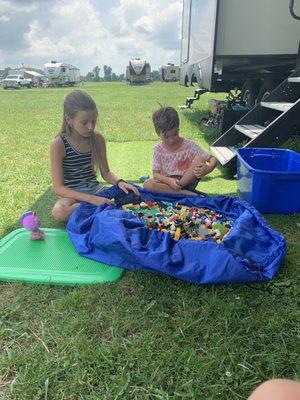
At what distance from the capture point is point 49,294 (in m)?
2.21

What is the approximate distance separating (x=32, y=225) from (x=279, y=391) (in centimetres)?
238

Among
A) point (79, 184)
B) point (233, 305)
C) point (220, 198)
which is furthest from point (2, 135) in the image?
point (233, 305)

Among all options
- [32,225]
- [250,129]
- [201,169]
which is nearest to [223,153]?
[250,129]

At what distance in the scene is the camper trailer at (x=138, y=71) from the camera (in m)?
42.5

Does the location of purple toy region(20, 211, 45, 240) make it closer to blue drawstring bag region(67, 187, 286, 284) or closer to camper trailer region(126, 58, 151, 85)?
blue drawstring bag region(67, 187, 286, 284)

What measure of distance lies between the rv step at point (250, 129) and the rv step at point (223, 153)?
0.29 metres

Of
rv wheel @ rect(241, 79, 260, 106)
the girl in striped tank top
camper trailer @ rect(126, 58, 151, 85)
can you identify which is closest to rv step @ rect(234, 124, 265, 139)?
the girl in striped tank top

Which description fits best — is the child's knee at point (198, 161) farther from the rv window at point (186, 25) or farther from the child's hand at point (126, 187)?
the rv window at point (186, 25)

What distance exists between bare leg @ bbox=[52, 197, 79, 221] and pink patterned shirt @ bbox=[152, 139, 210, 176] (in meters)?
0.93

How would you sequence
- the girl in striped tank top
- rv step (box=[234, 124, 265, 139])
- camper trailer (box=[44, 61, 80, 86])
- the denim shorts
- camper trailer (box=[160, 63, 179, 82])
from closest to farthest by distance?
the girl in striped tank top
the denim shorts
rv step (box=[234, 124, 265, 139])
camper trailer (box=[160, 63, 179, 82])
camper trailer (box=[44, 61, 80, 86])

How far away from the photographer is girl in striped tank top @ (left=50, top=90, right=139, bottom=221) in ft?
9.64

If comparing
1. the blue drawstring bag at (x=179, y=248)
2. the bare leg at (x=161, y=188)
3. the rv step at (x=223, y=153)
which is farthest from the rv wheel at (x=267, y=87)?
the blue drawstring bag at (x=179, y=248)

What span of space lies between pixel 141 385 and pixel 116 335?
325 mm

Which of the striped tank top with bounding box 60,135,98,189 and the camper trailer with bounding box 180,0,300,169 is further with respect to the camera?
the camper trailer with bounding box 180,0,300,169
